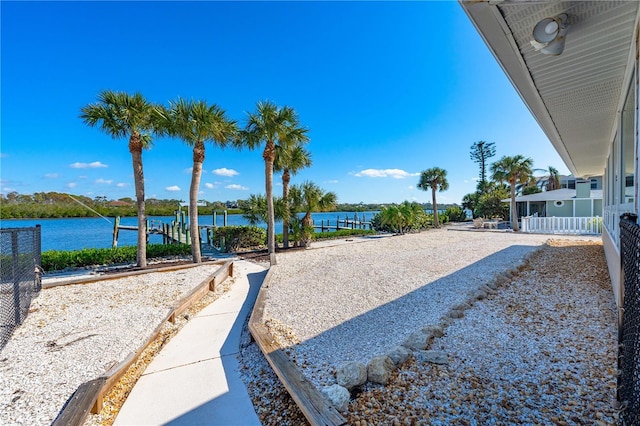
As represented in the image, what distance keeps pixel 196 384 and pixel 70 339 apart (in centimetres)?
222

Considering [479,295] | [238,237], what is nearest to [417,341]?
[479,295]

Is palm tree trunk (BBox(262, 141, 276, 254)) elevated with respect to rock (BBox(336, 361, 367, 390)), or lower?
elevated

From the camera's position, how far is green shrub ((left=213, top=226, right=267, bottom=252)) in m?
13.0

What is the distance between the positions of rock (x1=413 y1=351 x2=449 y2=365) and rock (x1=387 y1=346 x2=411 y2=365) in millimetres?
98

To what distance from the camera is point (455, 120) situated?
59.7ft

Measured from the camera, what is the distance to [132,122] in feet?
27.7

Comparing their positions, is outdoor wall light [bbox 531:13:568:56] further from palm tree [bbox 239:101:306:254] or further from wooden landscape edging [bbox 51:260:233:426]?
palm tree [bbox 239:101:306:254]

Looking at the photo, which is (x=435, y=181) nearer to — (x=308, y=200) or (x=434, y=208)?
(x=434, y=208)

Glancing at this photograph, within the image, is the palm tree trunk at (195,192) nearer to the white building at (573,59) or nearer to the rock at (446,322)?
the rock at (446,322)

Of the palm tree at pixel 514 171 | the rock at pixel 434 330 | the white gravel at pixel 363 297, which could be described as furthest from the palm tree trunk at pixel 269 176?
the palm tree at pixel 514 171

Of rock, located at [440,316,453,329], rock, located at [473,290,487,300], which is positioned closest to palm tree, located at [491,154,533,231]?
rock, located at [473,290,487,300]

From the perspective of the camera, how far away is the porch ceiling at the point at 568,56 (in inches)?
90.4

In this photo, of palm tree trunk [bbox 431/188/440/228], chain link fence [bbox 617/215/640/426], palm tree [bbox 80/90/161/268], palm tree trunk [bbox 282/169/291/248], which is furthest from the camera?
palm tree trunk [bbox 431/188/440/228]

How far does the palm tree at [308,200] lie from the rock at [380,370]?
1061cm
